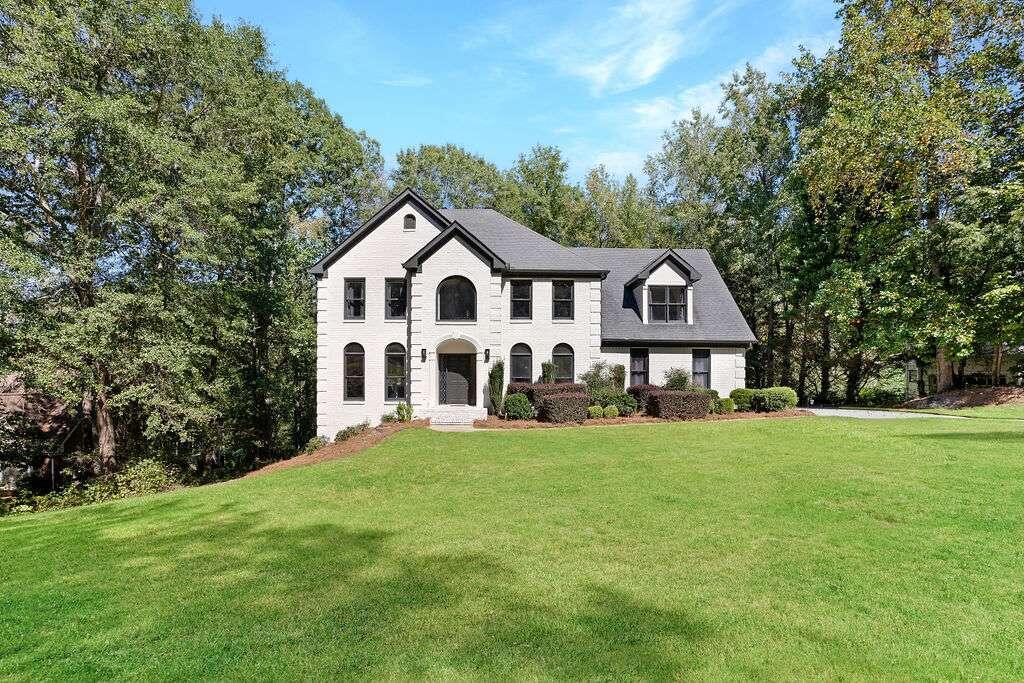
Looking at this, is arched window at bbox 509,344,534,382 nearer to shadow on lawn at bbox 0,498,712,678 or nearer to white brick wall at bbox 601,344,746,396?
white brick wall at bbox 601,344,746,396

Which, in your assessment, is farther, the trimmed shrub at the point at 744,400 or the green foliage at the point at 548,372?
the trimmed shrub at the point at 744,400

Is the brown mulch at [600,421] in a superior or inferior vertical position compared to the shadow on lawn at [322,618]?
superior

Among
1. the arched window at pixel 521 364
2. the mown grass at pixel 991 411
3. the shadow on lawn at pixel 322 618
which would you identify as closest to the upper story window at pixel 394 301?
the arched window at pixel 521 364

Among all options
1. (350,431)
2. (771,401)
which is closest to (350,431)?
(350,431)

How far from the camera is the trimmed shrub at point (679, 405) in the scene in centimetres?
2080

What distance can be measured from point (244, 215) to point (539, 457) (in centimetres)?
2125

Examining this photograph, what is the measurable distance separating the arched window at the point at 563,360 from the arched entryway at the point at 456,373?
3.69 m

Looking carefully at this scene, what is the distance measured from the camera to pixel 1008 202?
870 inches

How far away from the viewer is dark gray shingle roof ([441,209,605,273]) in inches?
900

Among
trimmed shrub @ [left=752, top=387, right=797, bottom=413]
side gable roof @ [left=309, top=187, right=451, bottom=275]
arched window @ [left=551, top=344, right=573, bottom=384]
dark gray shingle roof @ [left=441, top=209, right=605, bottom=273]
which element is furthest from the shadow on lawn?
trimmed shrub @ [left=752, top=387, right=797, bottom=413]

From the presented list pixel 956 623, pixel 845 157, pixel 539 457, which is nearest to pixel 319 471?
pixel 539 457

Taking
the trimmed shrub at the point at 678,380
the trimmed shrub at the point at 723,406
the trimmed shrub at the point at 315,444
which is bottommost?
the trimmed shrub at the point at 315,444

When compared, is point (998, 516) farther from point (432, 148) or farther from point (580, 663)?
point (432, 148)

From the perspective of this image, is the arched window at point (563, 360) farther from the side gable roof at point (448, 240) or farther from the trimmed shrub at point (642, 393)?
the side gable roof at point (448, 240)
